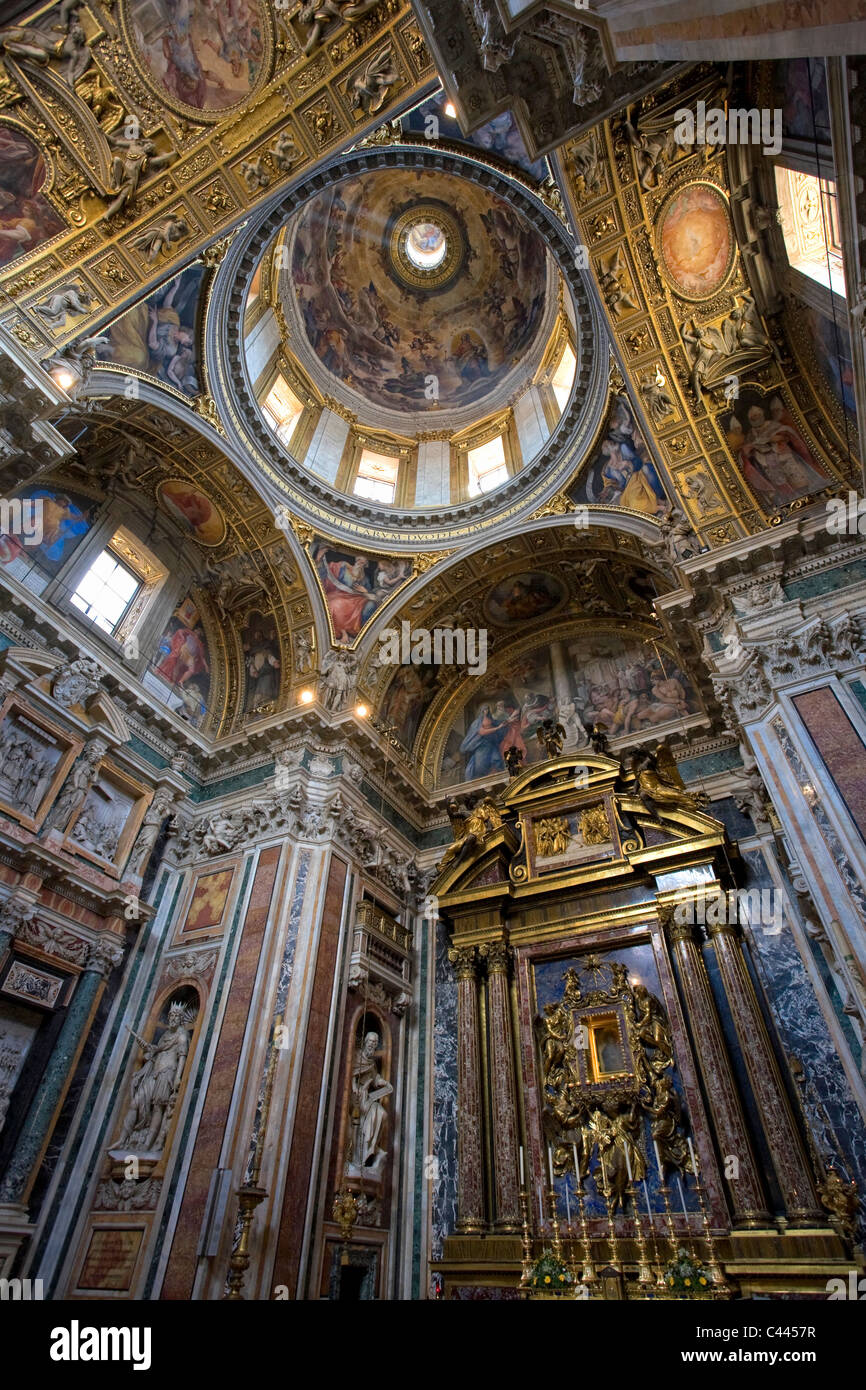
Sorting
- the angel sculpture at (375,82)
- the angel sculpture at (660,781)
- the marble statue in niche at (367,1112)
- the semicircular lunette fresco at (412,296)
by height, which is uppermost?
the semicircular lunette fresco at (412,296)

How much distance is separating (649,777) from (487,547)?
19.6 ft

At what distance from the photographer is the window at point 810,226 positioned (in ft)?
28.7

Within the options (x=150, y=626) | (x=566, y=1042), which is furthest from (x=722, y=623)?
(x=150, y=626)

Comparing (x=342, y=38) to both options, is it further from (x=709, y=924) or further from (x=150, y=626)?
(x=709, y=924)

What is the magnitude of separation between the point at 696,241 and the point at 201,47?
7.26m

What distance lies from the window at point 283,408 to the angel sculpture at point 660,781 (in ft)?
33.0

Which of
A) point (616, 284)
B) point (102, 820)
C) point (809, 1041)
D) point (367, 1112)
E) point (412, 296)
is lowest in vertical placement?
point (367, 1112)

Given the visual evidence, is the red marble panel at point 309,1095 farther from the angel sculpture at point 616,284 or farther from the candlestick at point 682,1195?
the angel sculpture at point 616,284

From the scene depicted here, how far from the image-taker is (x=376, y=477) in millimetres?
17688

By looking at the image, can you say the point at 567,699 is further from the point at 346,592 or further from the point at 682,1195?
the point at 682,1195

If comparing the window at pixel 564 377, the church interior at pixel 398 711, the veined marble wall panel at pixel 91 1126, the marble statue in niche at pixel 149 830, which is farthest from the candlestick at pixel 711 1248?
the window at pixel 564 377

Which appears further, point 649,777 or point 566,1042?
point 649,777

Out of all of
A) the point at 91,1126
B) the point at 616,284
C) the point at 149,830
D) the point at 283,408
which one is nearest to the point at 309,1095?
the point at 91,1126

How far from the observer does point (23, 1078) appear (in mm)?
9711
